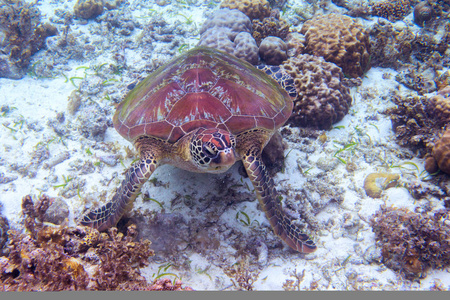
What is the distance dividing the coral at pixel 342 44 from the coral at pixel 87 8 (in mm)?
6165

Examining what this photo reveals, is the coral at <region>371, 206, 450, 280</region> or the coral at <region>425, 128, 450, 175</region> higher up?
the coral at <region>425, 128, 450, 175</region>

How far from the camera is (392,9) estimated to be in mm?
6273

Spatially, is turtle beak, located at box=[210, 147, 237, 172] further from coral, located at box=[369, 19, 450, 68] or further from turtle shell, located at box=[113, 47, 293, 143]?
coral, located at box=[369, 19, 450, 68]

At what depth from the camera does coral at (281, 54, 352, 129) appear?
385 cm

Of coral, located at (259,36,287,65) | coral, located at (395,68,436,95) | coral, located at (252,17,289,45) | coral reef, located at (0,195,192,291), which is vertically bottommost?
coral reef, located at (0,195,192,291)

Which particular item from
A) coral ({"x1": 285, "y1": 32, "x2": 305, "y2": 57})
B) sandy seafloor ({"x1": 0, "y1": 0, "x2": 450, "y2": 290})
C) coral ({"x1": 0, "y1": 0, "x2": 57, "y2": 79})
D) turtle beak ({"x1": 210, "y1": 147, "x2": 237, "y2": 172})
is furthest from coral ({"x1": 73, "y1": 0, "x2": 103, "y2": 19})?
turtle beak ({"x1": 210, "y1": 147, "x2": 237, "y2": 172})

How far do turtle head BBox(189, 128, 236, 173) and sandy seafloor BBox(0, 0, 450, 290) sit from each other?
3.31ft

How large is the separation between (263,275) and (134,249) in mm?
1456

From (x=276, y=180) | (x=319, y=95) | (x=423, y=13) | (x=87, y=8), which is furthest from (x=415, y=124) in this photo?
(x=87, y=8)

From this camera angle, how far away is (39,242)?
85.9 inches

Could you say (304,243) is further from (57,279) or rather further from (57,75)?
(57,75)

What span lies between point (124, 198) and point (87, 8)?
674 cm

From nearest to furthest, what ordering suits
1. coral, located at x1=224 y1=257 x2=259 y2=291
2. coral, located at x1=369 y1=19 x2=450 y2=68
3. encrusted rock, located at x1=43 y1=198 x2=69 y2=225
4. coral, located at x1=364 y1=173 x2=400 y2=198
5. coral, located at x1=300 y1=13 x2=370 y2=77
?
1. coral, located at x1=224 y1=257 x2=259 y2=291
2. encrusted rock, located at x1=43 y1=198 x2=69 y2=225
3. coral, located at x1=364 y1=173 x2=400 y2=198
4. coral, located at x1=300 y1=13 x2=370 y2=77
5. coral, located at x1=369 y1=19 x2=450 y2=68

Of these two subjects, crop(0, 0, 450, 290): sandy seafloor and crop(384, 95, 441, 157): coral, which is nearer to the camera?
crop(0, 0, 450, 290): sandy seafloor
